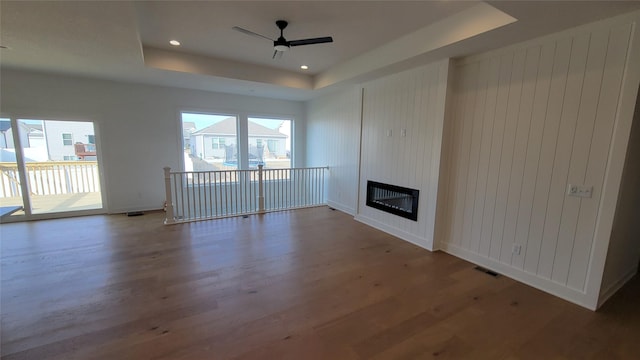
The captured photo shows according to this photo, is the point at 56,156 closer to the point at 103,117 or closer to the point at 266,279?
the point at 103,117

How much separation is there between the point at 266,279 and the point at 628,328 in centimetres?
324

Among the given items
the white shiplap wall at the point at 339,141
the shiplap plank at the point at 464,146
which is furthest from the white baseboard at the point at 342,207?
the shiplap plank at the point at 464,146

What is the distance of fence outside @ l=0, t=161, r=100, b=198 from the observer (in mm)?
4715

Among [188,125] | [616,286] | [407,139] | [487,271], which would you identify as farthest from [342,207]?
[616,286]

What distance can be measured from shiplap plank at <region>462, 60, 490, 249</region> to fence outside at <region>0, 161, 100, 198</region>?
6.72 m

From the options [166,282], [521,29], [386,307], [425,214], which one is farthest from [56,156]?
[521,29]

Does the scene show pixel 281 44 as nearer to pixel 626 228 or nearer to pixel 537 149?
pixel 537 149

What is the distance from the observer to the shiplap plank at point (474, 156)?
3193 mm

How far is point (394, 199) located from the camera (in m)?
4.41

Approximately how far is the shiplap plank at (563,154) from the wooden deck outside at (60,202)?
24.1 ft

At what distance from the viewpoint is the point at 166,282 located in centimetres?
278

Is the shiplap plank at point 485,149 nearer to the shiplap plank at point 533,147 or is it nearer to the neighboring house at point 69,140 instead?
the shiplap plank at point 533,147

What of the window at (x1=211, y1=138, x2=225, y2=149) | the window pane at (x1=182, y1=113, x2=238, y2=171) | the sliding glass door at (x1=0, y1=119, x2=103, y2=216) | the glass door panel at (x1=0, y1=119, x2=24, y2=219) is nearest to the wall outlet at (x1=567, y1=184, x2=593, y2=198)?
the window pane at (x1=182, y1=113, x2=238, y2=171)

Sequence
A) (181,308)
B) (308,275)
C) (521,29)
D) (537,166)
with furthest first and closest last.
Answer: (308,275) → (537,166) → (521,29) → (181,308)
